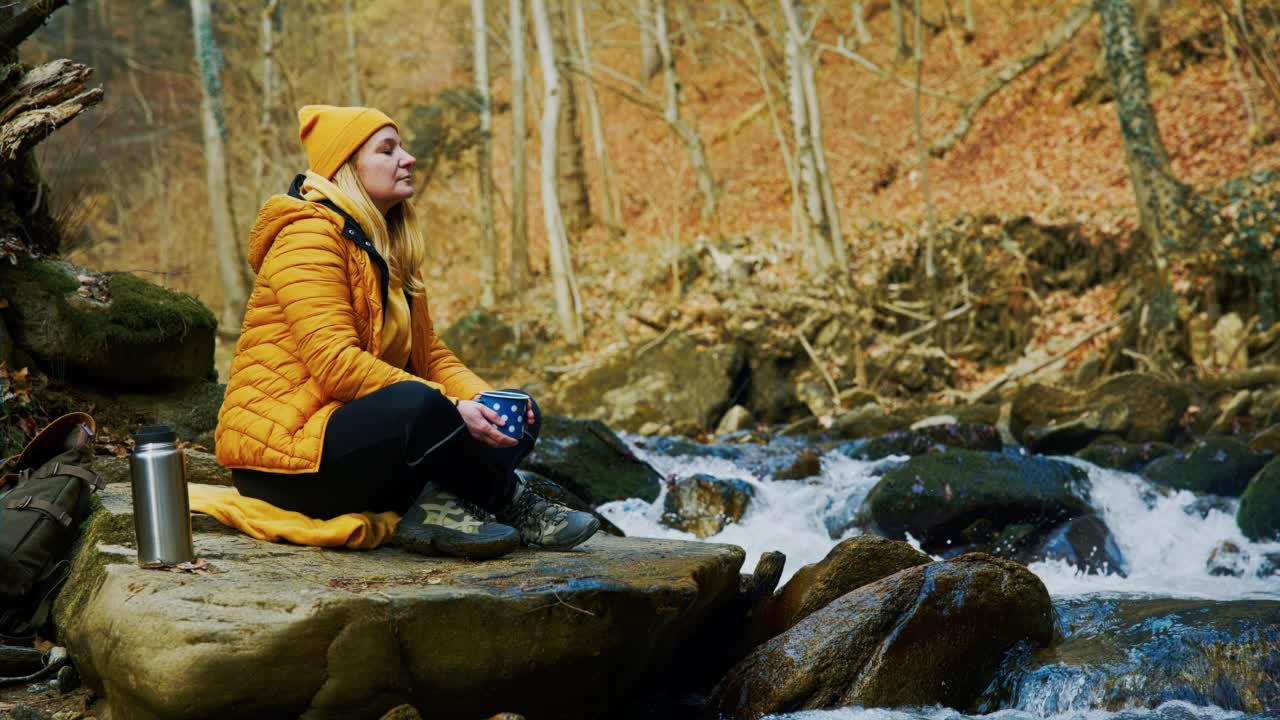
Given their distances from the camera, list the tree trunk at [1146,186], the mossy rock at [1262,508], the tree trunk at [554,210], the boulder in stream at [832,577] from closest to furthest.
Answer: the boulder in stream at [832,577]
the mossy rock at [1262,508]
the tree trunk at [1146,186]
the tree trunk at [554,210]

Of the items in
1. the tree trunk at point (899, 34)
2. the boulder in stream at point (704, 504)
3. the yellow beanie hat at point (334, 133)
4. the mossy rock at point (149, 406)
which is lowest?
the boulder in stream at point (704, 504)

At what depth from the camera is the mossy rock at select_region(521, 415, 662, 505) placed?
25.8 feet

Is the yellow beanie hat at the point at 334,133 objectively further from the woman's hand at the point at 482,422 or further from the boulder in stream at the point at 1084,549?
the boulder in stream at the point at 1084,549

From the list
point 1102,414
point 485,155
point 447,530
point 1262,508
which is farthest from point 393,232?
point 485,155

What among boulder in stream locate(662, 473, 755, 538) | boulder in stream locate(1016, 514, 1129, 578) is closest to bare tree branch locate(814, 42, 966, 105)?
boulder in stream locate(662, 473, 755, 538)

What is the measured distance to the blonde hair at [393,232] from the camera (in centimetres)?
395

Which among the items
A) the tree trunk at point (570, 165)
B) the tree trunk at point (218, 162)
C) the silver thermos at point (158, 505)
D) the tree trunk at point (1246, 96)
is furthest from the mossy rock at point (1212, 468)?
the tree trunk at point (570, 165)

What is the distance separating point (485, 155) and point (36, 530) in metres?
16.5

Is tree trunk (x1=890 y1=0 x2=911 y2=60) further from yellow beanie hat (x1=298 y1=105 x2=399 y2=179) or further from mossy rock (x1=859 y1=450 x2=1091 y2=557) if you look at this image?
yellow beanie hat (x1=298 y1=105 x2=399 y2=179)

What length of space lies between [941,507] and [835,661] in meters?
3.25

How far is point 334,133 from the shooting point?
13.1 feet

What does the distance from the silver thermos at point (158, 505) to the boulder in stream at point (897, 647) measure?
211cm

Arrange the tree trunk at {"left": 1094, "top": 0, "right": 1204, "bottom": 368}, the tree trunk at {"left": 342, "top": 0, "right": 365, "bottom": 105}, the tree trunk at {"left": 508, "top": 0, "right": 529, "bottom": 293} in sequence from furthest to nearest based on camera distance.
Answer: the tree trunk at {"left": 342, "top": 0, "right": 365, "bottom": 105} → the tree trunk at {"left": 508, "top": 0, "right": 529, "bottom": 293} → the tree trunk at {"left": 1094, "top": 0, "right": 1204, "bottom": 368}

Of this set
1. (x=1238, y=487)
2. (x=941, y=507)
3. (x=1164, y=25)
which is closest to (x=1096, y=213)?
(x=1164, y=25)
